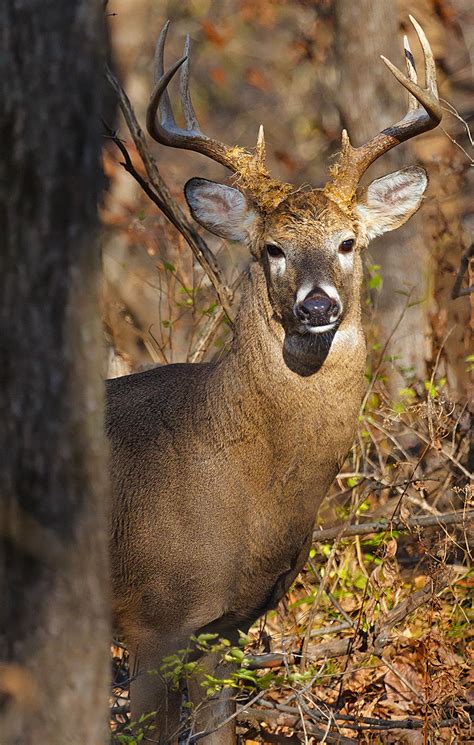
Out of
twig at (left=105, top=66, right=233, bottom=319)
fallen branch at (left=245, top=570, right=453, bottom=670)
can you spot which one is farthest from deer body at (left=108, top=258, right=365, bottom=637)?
twig at (left=105, top=66, right=233, bottom=319)

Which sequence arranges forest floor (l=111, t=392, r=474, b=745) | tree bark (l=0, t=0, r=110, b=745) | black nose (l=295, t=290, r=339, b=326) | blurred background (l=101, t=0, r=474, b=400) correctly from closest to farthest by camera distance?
tree bark (l=0, t=0, r=110, b=745), black nose (l=295, t=290, r=339, b=326), forest floor (l=111, t=392, r=474, b=745), blurred background (l=101, t=0, r=474, b=400)

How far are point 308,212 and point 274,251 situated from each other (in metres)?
0.24

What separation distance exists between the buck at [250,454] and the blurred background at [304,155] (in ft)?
5.47

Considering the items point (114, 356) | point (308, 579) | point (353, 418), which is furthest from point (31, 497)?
point (114, 356)

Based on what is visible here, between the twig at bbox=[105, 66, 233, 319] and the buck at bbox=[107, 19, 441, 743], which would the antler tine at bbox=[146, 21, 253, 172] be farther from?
the twig at bbox=[105, 66, 233, 319]

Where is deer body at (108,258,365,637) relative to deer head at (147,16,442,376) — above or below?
below

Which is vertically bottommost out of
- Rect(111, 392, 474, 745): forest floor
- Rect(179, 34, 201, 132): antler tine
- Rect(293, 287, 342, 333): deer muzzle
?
Rect(111, 392, 474, 745): forest floor

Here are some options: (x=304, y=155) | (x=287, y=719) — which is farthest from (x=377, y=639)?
(x=304, y=155)

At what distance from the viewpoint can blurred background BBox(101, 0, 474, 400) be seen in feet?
28.7

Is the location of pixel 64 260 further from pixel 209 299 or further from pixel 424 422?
pixel 209 299

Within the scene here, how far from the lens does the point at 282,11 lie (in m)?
17.2

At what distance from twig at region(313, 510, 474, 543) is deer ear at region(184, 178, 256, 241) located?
1.65 meters

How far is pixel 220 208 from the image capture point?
6203 mm

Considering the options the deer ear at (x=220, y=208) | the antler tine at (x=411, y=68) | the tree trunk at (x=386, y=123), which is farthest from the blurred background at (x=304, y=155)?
the deer ear at (x=220, y=208)
